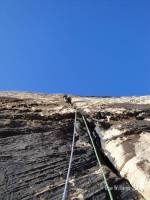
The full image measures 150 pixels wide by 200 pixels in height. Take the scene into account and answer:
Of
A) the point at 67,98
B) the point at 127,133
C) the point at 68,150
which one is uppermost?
the point at 67,98

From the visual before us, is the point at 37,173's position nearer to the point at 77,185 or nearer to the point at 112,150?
the point at 77,185

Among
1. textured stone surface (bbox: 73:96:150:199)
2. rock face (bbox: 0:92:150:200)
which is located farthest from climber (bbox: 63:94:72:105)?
rock face (bbox: 0:92:150:200)

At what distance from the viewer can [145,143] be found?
767 cm

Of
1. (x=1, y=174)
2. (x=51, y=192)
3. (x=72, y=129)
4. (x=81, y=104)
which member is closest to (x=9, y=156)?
(x=1, y=174)

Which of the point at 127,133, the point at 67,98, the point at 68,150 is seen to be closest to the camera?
the point at 68,150

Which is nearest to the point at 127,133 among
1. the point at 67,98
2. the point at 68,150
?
the point at 68,150

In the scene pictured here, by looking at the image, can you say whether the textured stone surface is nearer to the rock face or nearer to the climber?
the rock face

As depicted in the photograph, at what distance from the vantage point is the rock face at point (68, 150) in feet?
20.4

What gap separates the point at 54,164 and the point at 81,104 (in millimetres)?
3780

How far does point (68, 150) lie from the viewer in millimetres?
7488

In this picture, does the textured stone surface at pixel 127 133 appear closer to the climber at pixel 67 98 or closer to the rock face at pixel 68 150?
the rock face at pixel 68 150

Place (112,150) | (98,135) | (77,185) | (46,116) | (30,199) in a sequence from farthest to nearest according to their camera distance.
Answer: (46,116) < (98,135) < (112,150) < (77,185) < (30,199)

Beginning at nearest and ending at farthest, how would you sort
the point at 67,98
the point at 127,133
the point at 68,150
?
the point at 68,150
the point at 127,133
the point at 67,98

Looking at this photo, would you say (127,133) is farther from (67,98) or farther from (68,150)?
(67,98)
